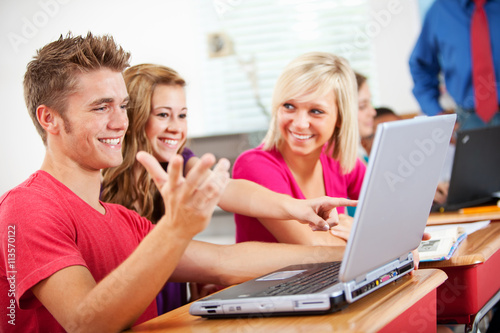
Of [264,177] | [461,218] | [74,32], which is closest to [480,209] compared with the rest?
→ [461,218]

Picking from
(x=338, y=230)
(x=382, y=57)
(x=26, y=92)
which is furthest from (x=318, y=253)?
(x=382, y=57)

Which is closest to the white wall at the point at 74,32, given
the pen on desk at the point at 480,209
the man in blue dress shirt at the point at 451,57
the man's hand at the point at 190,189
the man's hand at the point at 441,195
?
the man in blue dress shirt at the point at 451,57

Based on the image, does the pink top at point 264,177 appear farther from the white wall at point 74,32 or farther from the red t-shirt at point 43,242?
the white wall at point 74,32

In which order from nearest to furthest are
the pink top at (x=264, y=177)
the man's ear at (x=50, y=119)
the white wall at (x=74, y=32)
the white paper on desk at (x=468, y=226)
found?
1. the man's ear at (x=50, y=119)
2. the white paper on desk at (x=468, y=226)
3. the pink top at (x=264, y=177)
4. the white wall at (x=74, y=32)

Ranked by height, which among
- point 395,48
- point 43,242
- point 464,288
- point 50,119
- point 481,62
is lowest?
point 464,288

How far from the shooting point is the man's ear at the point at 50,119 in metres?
1.17

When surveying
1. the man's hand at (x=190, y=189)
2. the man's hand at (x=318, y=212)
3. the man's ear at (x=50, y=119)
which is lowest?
the man's hand at (x=318, y=212)

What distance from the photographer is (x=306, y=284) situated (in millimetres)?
1009

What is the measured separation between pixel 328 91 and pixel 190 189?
1.16m

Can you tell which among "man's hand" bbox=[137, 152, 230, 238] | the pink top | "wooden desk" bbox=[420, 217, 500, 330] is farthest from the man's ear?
"wooden desk" bbox=[420, 217, 500, 330]

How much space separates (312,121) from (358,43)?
7.78 feet

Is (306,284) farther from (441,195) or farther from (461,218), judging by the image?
(441,195)

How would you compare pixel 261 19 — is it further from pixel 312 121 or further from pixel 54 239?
pixel 54 239

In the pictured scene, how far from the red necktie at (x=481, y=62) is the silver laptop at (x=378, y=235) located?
7.45 ft
